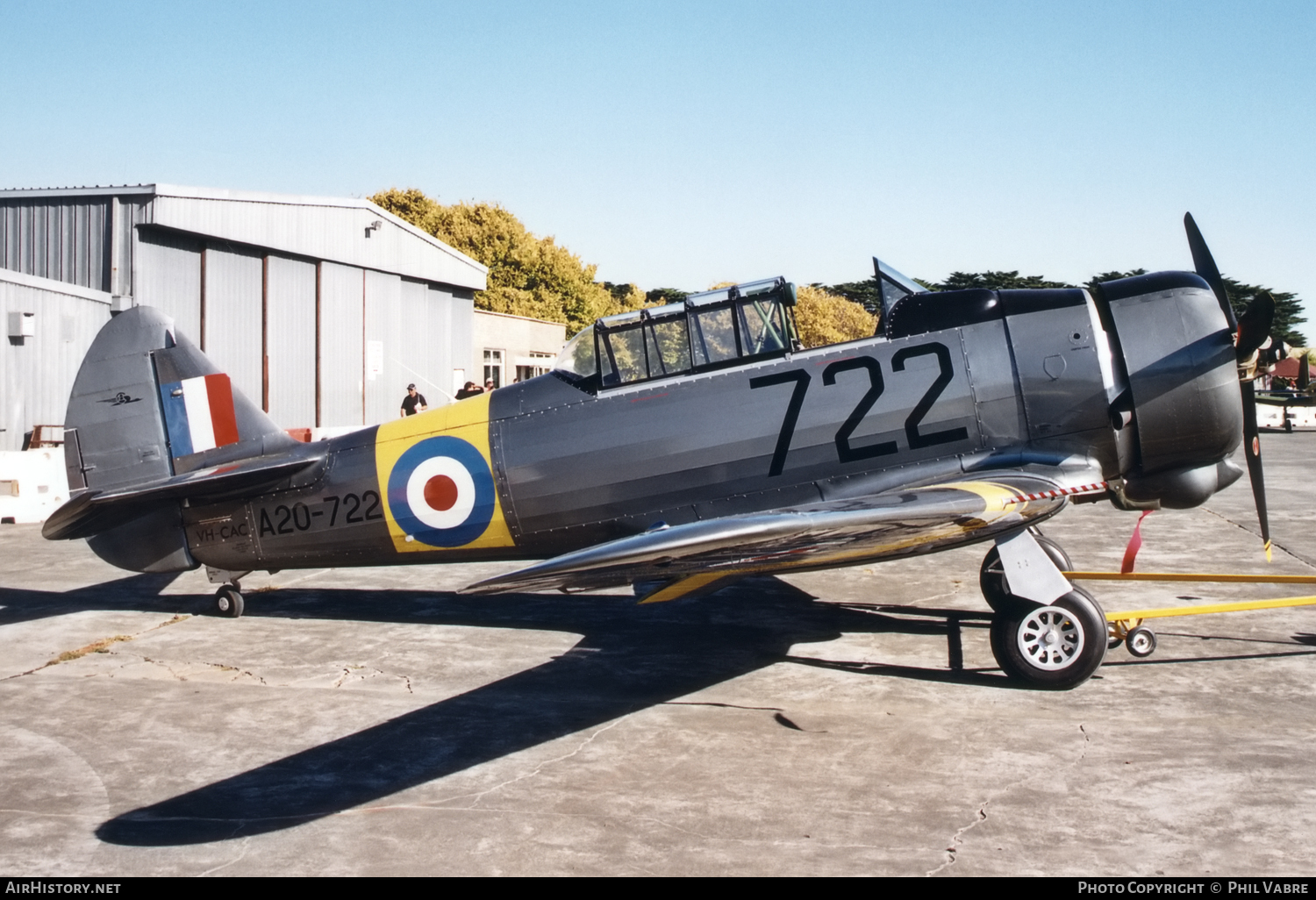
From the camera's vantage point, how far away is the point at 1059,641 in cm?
664

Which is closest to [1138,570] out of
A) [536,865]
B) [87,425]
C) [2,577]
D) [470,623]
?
[470,623]

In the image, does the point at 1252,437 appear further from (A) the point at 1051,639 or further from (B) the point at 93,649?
(B) the point at 93,649

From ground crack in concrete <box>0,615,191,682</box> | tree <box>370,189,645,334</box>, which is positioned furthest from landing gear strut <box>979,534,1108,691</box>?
tree <box>370,189,645,334</box>

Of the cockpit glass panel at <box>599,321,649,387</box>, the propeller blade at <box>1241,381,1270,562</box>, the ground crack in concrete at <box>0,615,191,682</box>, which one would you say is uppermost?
the cockpit glass panel at <box>599,321,649,387</box>

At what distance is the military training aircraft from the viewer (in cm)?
683

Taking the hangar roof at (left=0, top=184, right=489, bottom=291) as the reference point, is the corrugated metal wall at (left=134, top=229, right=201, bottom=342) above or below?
below

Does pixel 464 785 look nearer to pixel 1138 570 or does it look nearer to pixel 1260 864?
pixel 1260 864

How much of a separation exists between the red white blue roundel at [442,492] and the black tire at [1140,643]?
15.4 ft

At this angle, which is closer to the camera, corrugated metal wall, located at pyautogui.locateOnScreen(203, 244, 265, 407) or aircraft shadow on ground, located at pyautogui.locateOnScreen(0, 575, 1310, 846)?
aircraft shadow on ground, located at pyautogui.locateOnScreen(0, 575, 1310, 846)

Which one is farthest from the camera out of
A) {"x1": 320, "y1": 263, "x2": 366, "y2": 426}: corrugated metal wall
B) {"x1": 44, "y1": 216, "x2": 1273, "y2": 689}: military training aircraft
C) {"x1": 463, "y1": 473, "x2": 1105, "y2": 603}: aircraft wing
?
{"x1": 320, "y1": 263, "x2": 366, "y2": 426}: corrugated metal wall

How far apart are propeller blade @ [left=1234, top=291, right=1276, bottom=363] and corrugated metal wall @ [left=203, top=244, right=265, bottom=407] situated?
1808 cm

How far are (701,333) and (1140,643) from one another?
3744mm

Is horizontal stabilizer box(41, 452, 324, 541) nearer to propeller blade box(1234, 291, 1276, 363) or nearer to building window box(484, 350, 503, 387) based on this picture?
propeller blade box(1234, 291, 1276, 363)

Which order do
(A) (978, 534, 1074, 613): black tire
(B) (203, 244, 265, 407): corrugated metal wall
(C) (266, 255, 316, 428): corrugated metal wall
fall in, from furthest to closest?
(C) (266, 255, 316, 428): corrugated metal wall
(B) (203, 244, 265, 407): corrugated metal wall
(A) (978, 534, 1074, 613): black tire
